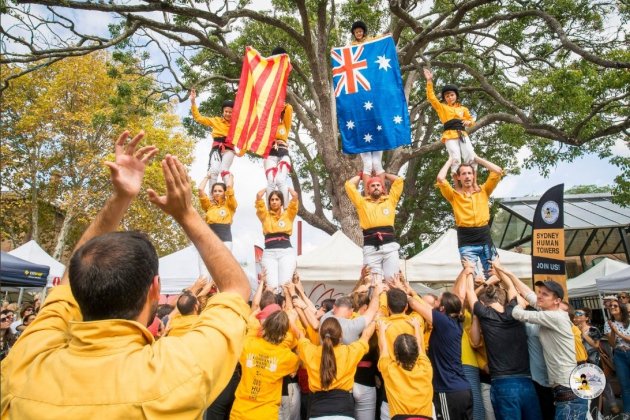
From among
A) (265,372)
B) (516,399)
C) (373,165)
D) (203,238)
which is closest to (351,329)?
(265,372)

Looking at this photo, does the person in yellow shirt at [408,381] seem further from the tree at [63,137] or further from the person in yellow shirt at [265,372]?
the tree at [63,137]

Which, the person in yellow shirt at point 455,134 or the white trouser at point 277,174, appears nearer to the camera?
the person in yellow shirt at point 455,134

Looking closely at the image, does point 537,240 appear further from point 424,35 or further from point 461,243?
point 424,35

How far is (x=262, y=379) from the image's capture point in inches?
171

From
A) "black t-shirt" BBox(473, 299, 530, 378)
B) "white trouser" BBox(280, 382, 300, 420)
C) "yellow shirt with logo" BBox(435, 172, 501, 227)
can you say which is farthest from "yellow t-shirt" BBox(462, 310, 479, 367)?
"yellow shirt with logo" BBox(435, 172, 501, 227)

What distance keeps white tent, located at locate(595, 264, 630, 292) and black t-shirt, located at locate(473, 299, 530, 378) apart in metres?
8.10

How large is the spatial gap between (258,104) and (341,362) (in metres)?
5.94

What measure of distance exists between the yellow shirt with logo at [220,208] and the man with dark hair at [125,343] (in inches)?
283

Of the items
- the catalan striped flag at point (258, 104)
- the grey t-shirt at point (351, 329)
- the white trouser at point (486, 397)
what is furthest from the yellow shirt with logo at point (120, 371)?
the catalan striped flag at point (258, 104)

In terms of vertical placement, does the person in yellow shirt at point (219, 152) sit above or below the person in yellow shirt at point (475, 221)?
above

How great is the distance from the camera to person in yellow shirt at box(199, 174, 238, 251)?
8.89 meters

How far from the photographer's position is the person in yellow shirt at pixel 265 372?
4.33m

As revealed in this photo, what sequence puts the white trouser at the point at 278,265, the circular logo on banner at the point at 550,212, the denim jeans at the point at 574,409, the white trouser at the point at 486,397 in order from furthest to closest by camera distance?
the white trouser at the point at 278,265 < the circular logo on banner at the point at 550,212 < the white trouser at the point at 486,397 < the denim jeans at the point at 574,409

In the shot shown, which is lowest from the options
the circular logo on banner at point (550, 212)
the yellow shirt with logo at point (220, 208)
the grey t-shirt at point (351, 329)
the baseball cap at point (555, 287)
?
the grey t-shirt at point (351, 329)
